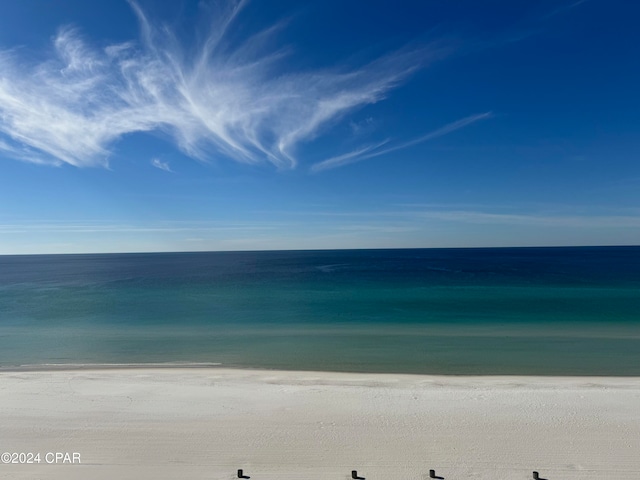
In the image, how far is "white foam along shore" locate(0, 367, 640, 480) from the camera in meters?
7.12

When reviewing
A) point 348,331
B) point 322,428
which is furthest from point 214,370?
point 348,331

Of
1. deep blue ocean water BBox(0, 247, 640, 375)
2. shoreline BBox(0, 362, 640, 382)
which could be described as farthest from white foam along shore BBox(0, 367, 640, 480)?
deep blue ocean water BBox(0, 247, 640, 375)

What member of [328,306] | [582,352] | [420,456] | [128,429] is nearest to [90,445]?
[128,429]

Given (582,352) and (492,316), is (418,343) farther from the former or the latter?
(492,316)

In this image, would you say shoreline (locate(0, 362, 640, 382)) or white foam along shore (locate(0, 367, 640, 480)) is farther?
shoreline (locate(0, 362, 640, 382))

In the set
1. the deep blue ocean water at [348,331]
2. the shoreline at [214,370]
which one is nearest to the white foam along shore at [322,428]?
the shoreline at [214,370]

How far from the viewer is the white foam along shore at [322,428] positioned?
712cm

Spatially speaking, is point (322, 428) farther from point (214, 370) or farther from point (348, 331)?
point (348, 331)

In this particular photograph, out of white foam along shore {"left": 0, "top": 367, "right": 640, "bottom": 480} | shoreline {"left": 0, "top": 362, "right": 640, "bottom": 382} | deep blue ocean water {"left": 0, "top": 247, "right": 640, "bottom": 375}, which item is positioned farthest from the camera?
deep blue ocean water {"left": 0, "top": 247, "right": 640, "bottom": 375}

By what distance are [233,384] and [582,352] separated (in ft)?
52.6

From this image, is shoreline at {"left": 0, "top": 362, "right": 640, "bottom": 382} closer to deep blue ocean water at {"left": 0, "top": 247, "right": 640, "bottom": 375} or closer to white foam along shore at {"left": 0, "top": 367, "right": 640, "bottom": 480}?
deep blue ocean water at {"left": 0, "top": 247, "right": 640, "bottom": 375}

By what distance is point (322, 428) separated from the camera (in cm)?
875

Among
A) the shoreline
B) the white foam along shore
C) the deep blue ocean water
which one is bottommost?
the white foam along shore

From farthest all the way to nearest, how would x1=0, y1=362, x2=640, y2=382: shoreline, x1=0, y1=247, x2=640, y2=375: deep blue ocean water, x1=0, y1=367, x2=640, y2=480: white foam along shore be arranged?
x1=0, y1=247, x2=640, y2=375: deep blue ocean water, x1=0, y1=362, x2=640, y2=382: shoreline, x1=0, y1=367, x2=640, y2=480: white foam along shore
